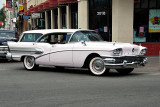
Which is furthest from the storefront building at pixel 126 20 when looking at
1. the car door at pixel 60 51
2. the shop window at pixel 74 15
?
the car door at pixel 60 51

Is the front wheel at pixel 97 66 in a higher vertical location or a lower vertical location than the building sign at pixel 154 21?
lower

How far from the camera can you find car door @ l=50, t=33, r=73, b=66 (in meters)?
10.6

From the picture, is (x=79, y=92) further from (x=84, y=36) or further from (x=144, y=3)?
(x=144, y=3)

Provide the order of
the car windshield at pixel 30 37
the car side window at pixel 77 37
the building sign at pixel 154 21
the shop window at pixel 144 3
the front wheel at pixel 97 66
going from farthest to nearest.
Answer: the building sign at pixel 154 21
the shop window at pixel 144 3
the car windshield at pixel 30 37
the car side window at pixel 77 37
the front wheel at pixel 97 66

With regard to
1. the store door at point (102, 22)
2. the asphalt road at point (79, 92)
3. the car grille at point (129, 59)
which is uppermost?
the store door at point (102, 22)

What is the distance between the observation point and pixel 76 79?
9430 millimetres

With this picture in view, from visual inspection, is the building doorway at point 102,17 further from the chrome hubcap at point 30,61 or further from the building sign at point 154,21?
the chrome hubcap at point 30,61

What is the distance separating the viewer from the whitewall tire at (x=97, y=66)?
32.6 feet

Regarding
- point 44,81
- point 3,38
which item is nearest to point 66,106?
point 44,81

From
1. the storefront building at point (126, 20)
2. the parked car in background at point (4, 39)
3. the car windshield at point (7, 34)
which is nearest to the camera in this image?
the parked car in background at point (4, 39)

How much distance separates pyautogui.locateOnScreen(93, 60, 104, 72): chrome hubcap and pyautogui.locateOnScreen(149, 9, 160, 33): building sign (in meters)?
8.92

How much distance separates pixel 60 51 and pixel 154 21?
9034mm

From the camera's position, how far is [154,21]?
709 inches

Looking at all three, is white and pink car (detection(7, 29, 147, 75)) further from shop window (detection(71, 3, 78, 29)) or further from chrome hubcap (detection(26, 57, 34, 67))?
shop window (detection(71, 3, 78, 29))
